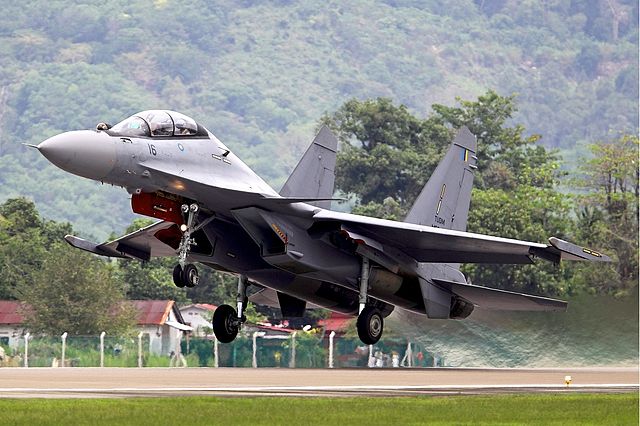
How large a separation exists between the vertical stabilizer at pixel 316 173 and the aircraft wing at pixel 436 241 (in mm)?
1949

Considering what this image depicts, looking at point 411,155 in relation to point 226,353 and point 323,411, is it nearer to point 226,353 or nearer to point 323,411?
point 226,353

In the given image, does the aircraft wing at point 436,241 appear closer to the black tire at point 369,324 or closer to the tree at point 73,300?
the black tire at point 369,324

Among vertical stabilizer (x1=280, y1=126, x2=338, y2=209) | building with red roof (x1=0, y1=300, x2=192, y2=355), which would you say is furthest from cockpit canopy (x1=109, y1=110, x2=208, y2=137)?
building with red roof (x1=0, y1=300, x2=192, y2=355)

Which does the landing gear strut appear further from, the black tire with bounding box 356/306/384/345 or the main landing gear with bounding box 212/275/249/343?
the black tire with bounding box 356/306/384/345

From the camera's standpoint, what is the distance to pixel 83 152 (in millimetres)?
21344

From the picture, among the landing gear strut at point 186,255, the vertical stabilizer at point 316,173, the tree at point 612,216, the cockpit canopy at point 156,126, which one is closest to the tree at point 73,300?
the tree at point 612,216

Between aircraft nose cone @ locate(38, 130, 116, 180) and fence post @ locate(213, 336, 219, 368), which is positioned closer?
aircraft nose cone @ locate(38, 130, 116, 180)

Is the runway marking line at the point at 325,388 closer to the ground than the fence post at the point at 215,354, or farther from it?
closer to the ground

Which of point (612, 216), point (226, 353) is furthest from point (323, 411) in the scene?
point (612, 216)

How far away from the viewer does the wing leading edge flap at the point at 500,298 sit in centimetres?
2717

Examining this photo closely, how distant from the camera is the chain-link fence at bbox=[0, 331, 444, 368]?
3594cm

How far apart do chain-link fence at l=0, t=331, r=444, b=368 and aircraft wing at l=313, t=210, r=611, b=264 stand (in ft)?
27.9

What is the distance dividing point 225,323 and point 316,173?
4.01 metres

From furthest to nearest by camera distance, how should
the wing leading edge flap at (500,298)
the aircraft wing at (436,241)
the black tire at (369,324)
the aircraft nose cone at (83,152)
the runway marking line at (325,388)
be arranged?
the wing leading edge flap at (500,298) < the black tire at (369,324) < the aircraft wing at (436,241) < the runway marking line at (325,388) < the aircraft nose cone at (83,152)
